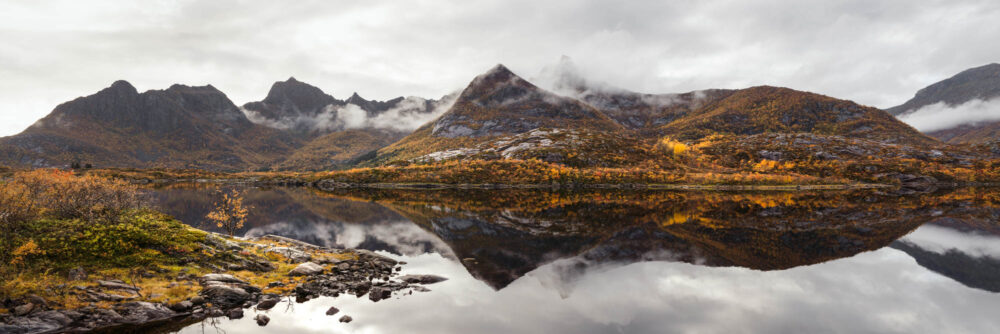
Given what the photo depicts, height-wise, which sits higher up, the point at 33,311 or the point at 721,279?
→ the point at 33,311

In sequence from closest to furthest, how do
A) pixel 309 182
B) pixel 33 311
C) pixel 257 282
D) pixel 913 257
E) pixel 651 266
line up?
pixel 33 311
pixel 257 282
pixel 651 266
pixel 913 257
pixel 309 182

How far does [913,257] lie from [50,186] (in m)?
60.5

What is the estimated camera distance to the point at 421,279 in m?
24.2

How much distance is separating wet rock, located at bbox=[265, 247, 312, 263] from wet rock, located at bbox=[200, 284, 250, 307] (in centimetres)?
713

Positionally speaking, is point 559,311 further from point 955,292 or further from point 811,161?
point 811,161

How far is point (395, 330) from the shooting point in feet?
53.4

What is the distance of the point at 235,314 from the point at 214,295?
90.7 inches

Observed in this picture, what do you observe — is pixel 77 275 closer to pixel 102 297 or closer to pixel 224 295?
pixel 102 297

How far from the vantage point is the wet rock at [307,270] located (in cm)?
2238

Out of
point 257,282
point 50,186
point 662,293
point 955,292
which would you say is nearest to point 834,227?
point 955,292

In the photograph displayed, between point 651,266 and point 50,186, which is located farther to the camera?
point 651,266

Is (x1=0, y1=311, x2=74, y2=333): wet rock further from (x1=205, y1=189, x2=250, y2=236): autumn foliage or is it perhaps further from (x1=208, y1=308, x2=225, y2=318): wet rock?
(x1=205, y1=189, x2=250, y2=236): autumn foliage

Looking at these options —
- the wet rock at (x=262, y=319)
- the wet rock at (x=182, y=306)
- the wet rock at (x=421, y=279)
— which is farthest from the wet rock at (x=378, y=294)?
the wet rock at (x=182, y=306)

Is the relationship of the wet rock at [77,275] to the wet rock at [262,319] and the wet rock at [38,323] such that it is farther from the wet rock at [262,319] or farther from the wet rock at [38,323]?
the wet rock at [262,319]
